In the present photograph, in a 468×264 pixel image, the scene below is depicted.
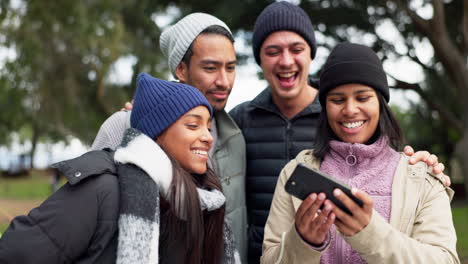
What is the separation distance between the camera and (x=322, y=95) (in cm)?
284

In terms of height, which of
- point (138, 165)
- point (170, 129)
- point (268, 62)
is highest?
point (268, 62)

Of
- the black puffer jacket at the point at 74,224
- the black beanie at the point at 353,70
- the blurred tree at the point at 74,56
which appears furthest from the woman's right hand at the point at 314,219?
the blurred tree at the point at 74,56

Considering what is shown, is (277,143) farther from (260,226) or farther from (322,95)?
(322,95)

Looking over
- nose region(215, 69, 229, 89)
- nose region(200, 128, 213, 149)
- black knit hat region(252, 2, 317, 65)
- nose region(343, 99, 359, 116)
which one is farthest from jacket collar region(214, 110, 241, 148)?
nose region(343, 99, 359, 116)

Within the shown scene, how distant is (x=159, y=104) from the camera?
2699mm

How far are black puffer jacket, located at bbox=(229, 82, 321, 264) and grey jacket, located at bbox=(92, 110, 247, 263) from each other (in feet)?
0.28

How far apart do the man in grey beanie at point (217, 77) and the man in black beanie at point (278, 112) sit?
113mm

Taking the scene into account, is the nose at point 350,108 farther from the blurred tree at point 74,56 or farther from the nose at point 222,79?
the blurred tree at point 74,56

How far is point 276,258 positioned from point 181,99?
0.94m

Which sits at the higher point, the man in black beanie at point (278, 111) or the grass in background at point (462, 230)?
Answer: the man in black beanie at point (278, 111)

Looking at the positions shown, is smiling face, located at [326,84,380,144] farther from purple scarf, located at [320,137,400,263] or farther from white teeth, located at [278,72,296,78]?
white teeth, located at [278,72,296,78]

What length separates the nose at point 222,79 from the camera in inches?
141

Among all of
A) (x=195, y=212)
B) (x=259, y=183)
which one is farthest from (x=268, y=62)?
(x=195, y=212)

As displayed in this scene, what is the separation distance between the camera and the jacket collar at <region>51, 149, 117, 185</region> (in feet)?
7.63
